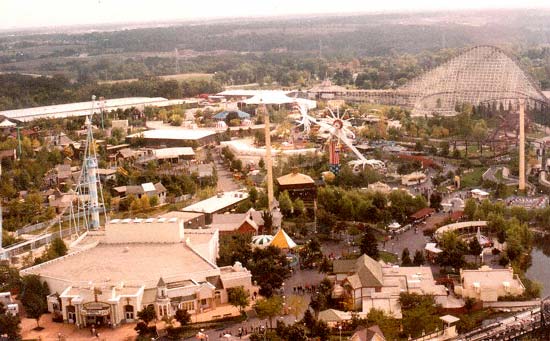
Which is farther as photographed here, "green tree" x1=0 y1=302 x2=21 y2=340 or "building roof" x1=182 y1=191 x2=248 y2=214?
"building roof" x1=182 y1=191 x2=248 y2=214

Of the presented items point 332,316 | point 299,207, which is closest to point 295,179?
point 299,207

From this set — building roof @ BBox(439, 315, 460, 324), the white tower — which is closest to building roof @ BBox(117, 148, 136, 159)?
the white tower

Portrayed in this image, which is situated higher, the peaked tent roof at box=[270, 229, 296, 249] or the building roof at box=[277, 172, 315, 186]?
the peaked tent roof at box=[270, 229, 296, 249]

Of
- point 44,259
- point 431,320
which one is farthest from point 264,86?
point 431,320

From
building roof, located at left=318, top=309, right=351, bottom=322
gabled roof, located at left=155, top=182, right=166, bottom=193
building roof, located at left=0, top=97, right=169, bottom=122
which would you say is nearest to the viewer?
building roof, located at left=318, top=309, right=351, bottom=322

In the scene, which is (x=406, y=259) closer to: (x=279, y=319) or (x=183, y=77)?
(x=279, y=319)

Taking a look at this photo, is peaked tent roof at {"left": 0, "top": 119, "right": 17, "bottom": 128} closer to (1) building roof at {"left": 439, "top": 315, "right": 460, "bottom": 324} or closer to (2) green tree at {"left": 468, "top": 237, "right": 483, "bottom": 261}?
(2) green tree at {"left": 468, "top": 237, "right": 483, "bottom": 261}

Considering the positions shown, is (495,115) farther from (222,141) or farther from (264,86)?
(264,86)

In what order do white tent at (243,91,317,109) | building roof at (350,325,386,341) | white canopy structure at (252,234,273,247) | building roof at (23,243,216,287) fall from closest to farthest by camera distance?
building roof at (350,325,386,341)
building roof at (23,243,216,287)
white canopy structure at (252,234,273,247)
white tent at (243,91,317,109)
